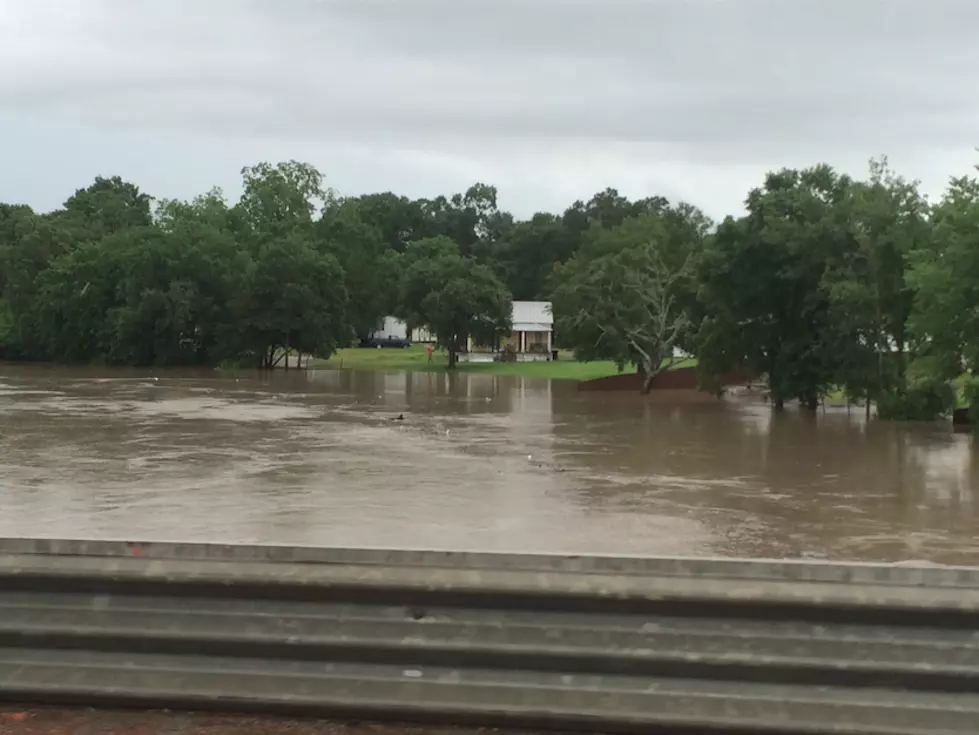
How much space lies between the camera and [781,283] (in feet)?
101

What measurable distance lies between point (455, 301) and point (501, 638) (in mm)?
58368

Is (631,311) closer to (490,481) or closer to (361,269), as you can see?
(361,269)

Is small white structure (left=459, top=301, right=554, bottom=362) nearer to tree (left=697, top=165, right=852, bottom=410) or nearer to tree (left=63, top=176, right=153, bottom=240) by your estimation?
tree (left=63, top=176, right=153, bottom=240)

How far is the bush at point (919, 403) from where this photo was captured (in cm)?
2717

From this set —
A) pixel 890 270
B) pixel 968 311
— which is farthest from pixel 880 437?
pixel 890 270

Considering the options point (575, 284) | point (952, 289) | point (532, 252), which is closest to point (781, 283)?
point (952, 289)

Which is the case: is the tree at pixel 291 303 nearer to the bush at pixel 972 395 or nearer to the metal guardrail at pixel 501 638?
the bush at pixel 972 395

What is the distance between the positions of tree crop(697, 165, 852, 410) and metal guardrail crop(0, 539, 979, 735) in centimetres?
2653

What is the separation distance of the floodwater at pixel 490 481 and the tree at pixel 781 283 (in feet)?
14.8

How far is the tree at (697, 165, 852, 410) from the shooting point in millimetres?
29453

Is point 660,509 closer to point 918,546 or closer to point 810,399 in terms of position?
point 918,546

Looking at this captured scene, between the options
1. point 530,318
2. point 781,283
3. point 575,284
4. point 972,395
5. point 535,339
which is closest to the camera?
point 972,395

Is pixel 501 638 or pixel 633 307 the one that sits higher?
pixel 633 307

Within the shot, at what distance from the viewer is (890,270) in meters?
27.7
